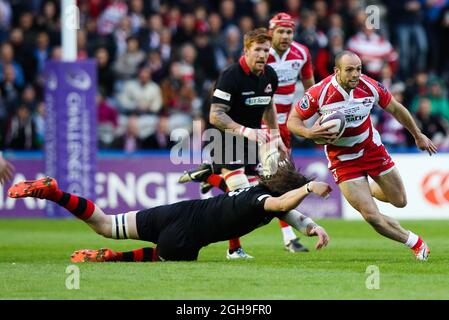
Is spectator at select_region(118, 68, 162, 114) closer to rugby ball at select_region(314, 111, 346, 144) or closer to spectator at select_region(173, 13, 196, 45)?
spectator at select_region(173, 13, 196, 45)

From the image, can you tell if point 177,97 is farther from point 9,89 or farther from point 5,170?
point 5,170

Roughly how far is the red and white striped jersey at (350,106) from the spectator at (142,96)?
36.0 ft

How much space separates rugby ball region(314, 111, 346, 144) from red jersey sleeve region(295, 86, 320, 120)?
297 mm

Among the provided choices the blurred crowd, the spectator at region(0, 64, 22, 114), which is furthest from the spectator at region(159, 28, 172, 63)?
the spectator at region(0, 64, 22, 114)

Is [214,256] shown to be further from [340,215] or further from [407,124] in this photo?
[340,215]

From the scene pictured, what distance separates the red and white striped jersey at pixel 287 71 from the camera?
1448 centimetres

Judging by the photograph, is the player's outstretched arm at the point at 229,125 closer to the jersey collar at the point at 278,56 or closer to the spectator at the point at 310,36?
the jersey collar at the point at 278,56

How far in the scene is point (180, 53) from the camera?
78.4 feet

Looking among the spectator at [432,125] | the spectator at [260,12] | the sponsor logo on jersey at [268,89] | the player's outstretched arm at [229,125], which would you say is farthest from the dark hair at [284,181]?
the spectator at [260,12]

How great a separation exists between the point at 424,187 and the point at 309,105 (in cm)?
898

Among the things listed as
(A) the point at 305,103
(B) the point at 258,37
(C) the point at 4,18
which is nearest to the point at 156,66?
(C) the point at 4,18

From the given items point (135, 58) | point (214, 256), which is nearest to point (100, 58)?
point (135, 58)

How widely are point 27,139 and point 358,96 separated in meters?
11.6

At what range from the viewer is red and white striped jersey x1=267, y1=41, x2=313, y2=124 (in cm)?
1448
